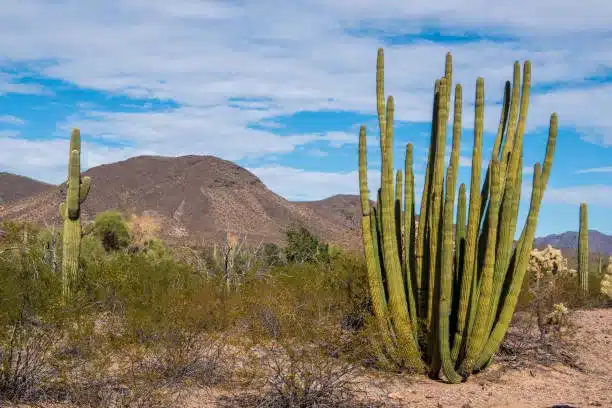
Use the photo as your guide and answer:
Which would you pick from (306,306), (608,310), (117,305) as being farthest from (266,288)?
(608,310)

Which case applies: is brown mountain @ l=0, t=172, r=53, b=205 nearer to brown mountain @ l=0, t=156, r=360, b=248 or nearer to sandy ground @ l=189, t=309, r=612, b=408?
brown mountain @ l=0, t=156, r=360, b=248

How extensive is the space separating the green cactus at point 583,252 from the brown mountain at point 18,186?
6207 cm

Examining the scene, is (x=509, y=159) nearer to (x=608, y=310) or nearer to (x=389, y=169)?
(x=389, y=169)

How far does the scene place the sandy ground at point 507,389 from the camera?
789 centimetres

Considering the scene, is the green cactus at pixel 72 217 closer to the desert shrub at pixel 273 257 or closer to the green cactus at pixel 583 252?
the desert shrub at pixel 273 257

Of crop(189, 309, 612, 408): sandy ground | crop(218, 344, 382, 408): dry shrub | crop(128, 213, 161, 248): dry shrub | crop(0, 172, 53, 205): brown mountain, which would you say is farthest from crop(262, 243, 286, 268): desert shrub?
crop(0, 172, 53, 205): brown mountain

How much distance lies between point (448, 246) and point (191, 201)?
164ft

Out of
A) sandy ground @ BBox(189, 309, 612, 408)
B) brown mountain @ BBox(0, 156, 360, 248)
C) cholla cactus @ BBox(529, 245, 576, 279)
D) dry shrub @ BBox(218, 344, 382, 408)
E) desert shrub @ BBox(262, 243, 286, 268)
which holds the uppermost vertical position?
brown mountain @ BBox(0, 156, 360, 248)

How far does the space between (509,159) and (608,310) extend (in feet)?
29.2

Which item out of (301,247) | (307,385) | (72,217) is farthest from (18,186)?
(307,385)

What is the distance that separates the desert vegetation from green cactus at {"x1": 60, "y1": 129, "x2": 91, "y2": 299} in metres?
1.82

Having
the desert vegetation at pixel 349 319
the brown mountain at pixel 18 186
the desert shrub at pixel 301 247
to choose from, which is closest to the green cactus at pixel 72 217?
the desert vegetation at pixel 349 319

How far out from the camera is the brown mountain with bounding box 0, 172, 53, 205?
241 ft

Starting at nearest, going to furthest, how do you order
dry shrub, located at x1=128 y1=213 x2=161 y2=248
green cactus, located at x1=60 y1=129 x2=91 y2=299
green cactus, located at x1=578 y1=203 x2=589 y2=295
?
green cactus, located at x1=60 y1=129 x2=91 y2=299, green cactus, located at x1=578 y1=203 x2=589 y2=295, dry shrub, located at x1=128 y1=213 x2=161 y2=248
